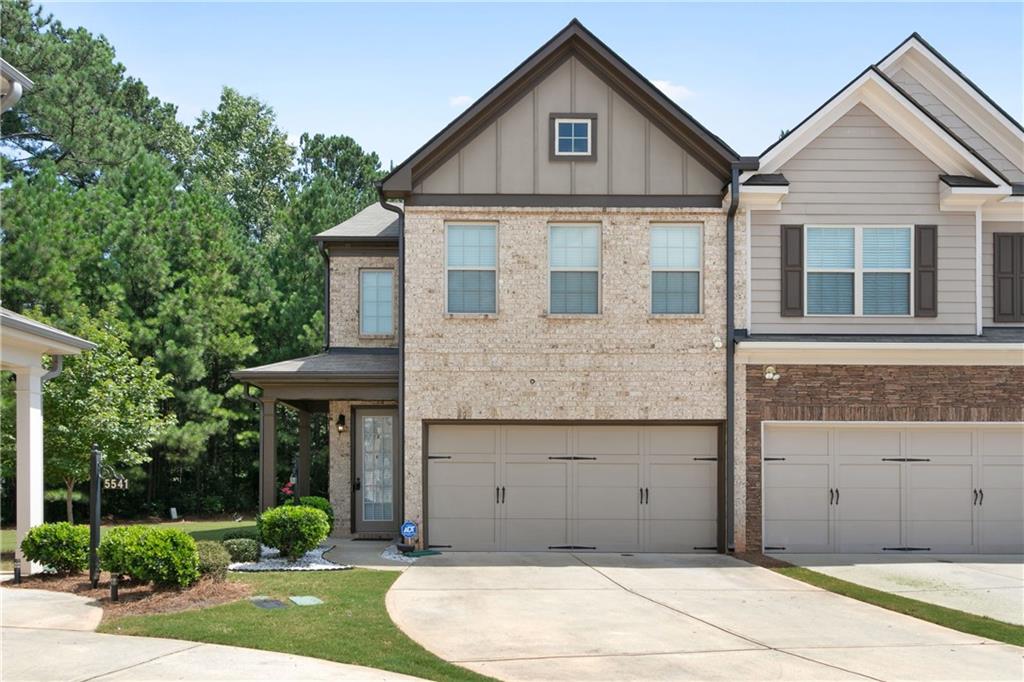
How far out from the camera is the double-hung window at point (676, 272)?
57.8ft

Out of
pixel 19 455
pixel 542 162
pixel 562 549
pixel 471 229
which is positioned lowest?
pixel 562 549

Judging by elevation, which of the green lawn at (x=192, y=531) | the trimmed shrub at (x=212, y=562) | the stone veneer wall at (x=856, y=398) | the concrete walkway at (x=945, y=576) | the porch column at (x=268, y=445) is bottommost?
the green lawn at (x=192, y=531)

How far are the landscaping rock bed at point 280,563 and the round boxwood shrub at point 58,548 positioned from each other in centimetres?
197

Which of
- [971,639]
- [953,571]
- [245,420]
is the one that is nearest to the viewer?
[971,639]

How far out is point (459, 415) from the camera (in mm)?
17391

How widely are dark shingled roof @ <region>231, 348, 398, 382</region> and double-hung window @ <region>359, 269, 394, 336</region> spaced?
81 cm

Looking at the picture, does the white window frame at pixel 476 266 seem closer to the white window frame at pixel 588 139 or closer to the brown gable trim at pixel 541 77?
the brown gable trim at pixel 541 77

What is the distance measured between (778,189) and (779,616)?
797 centimetres

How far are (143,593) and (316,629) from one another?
2.85 metres

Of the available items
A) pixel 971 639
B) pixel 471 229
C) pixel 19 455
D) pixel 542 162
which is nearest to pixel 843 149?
pixel 542 162

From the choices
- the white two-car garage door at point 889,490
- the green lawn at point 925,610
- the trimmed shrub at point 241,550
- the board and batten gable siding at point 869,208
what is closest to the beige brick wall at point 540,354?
the board and batten gable siding at point 869,208

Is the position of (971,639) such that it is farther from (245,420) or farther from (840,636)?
(245,420)

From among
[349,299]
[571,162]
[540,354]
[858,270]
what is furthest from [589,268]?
[349,299]

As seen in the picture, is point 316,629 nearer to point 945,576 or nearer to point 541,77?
point 945,576
